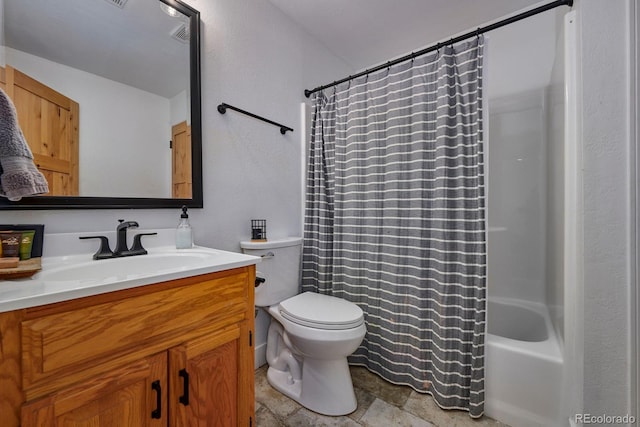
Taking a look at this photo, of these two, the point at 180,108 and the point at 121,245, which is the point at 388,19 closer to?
the point at 180,108

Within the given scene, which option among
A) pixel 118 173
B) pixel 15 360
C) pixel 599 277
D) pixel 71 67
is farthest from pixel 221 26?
pixel 599 277

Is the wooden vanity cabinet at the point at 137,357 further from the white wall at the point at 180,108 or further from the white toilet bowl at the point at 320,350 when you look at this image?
the white wall at the point at 180,108

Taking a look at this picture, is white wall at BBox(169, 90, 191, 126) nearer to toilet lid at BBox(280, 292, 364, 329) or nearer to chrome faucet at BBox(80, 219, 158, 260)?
chrome faucet at BBox(80, 219, 158, 260)

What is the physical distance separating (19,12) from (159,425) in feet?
4.78

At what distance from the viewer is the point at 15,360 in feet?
1.86

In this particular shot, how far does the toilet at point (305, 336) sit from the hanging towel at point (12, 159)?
2.91 ft

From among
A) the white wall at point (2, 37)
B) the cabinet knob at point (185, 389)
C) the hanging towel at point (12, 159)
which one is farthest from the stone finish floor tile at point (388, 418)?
the white wall at point (2, 37)

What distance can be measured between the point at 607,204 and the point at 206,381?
4.97 feet

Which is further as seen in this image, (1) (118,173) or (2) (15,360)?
(1) (118,173)

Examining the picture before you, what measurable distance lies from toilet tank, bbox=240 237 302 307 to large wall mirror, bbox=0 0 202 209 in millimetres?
421

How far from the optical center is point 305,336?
127 centimetres

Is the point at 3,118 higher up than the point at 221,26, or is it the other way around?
the point at 221,26

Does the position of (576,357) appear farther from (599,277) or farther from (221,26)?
(221,26)

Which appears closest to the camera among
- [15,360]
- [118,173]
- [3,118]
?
[15,360]
